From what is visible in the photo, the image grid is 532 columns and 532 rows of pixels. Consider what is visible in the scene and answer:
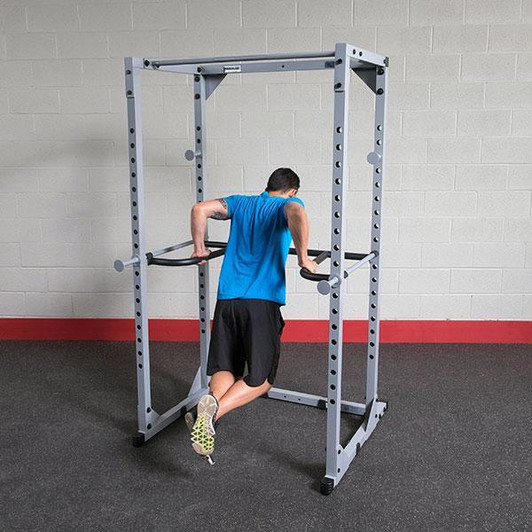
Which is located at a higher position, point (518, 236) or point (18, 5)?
point (18, 5)

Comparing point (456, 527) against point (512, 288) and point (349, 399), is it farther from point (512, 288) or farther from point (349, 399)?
point (512, 288)

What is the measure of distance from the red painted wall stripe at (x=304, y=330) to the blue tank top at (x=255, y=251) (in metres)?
1.68

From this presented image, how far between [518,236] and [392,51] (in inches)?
58.5

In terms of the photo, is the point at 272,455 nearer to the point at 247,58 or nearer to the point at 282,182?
the point at 282,182

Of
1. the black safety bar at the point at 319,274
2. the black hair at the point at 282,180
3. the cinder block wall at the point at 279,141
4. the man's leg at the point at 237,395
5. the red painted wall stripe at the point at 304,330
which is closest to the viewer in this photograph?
the black safety bar at the point at 319,274

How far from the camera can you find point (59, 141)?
4531 millimetres

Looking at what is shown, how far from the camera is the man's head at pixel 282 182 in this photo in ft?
9.85

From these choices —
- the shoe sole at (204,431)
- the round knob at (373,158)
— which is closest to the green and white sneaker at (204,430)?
the shoe sole at (204,431)

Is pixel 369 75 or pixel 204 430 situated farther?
pixel 369 75

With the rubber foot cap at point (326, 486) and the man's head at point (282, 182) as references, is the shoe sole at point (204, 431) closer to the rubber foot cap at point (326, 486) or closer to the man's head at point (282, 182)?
the rubber foot cap at point (326, 486)

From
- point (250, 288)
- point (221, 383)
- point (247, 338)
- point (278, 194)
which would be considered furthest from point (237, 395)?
point (278, 194)

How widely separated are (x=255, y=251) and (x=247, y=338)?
40cm

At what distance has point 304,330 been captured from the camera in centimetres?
470

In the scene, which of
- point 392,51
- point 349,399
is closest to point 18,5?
point 392,51
